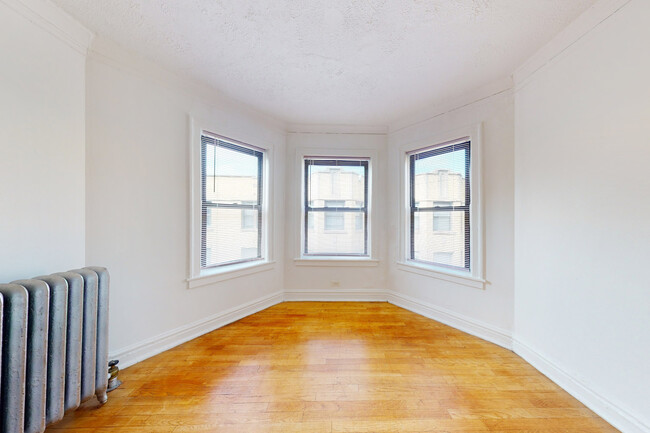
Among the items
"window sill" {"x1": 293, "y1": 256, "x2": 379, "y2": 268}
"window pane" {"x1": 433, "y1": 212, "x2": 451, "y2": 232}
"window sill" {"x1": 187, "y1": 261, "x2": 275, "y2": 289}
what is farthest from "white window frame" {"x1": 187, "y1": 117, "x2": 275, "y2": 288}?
"window pane" {"x1": 433, "y1": 212, "x2": 451, "y2": 232}

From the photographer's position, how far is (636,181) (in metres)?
1.52

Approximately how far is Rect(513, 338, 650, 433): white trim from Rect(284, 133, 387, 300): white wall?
6.10 feet

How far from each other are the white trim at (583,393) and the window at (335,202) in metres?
2.22

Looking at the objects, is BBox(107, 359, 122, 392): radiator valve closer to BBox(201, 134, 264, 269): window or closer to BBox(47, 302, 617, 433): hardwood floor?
BBox(47, 302, 617, 433): hardwood floor

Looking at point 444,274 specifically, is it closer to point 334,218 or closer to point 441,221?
point 441,221

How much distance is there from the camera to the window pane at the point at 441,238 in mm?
3091

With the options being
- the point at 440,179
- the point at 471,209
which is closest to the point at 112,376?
the point at 471,209

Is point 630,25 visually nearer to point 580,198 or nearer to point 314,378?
point 580,198

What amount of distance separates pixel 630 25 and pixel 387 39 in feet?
4.46

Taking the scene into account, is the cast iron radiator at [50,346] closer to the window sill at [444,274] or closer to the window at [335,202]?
the window at [335,202]

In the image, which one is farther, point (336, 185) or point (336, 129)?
point (336, 185)

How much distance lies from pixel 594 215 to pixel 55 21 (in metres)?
3.65

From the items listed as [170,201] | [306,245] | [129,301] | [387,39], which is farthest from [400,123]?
[129,301]

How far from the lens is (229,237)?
127 inches
